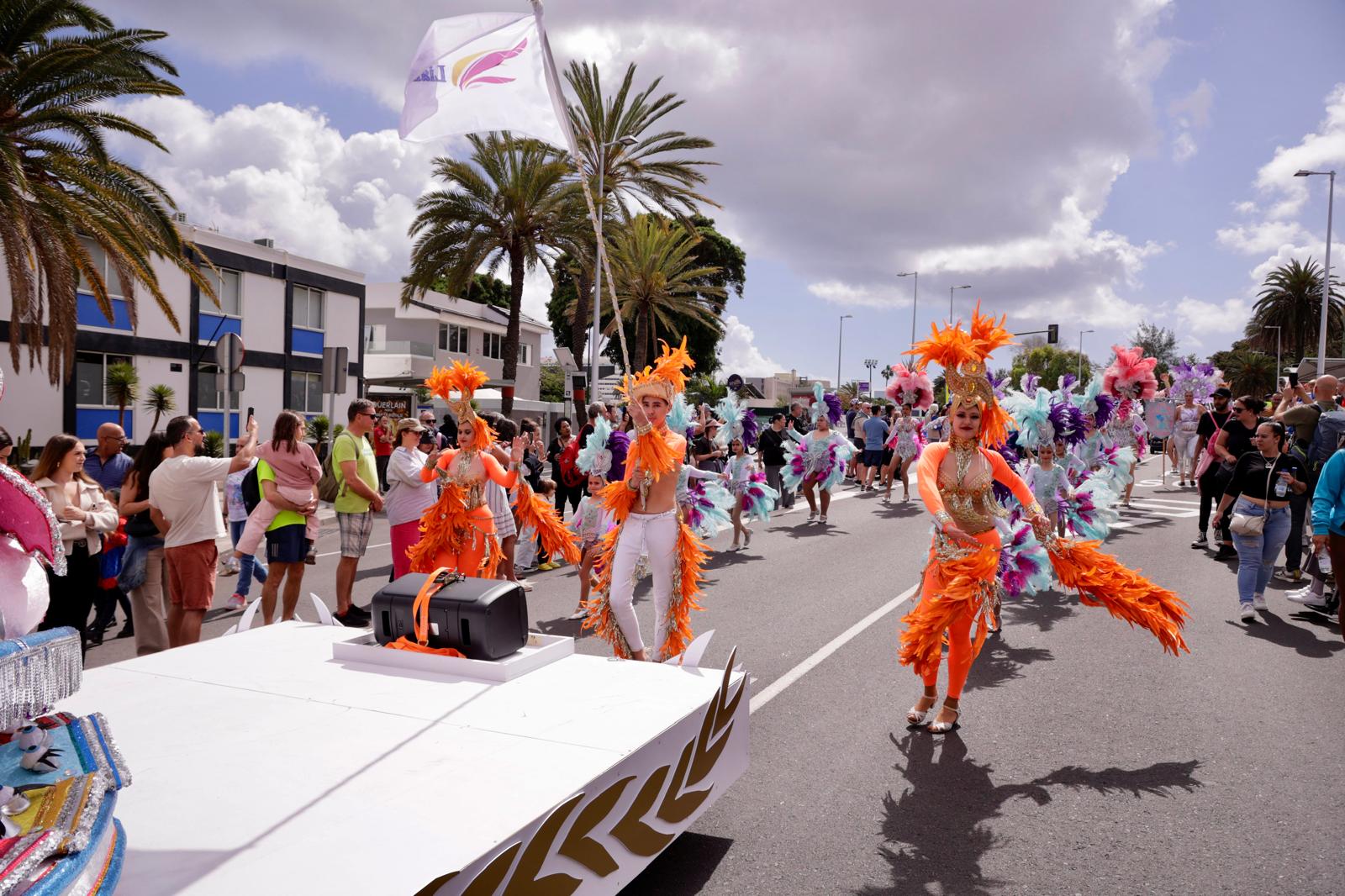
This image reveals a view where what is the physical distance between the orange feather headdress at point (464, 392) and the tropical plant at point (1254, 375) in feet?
211

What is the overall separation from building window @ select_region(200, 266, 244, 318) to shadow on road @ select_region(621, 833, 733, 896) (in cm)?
2668

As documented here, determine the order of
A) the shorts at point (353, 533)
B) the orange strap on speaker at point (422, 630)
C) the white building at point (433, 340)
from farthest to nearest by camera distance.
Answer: the white building at point (433, 340) → the shorts at point (353, 533) → the orange strap on speaker at point (422, 630)

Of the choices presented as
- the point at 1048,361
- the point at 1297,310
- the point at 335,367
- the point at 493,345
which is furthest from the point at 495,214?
the point at 1048,361

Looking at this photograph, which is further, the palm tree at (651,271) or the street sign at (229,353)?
the palm tree at (651,271)

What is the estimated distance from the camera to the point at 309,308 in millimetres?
30328

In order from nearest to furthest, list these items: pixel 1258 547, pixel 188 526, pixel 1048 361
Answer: pixel 188 526
pixel 1258 547
pixel 1048 361

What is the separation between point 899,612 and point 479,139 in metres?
17.3

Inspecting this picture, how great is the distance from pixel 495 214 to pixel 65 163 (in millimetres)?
11256

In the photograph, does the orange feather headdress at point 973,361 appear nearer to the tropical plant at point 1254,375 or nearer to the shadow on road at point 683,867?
the shadow on road at point 683,867

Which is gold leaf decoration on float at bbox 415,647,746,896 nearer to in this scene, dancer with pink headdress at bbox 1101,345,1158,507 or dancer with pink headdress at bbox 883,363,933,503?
dancer with pink headdress at bbox 883,363,933,503

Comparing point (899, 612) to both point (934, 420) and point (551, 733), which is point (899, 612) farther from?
point (934, 420)

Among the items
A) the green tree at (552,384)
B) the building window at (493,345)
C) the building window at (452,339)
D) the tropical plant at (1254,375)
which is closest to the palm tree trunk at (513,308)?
the building window at (452,339)

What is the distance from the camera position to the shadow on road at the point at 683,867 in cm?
349

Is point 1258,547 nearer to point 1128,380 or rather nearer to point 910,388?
point 910,388
